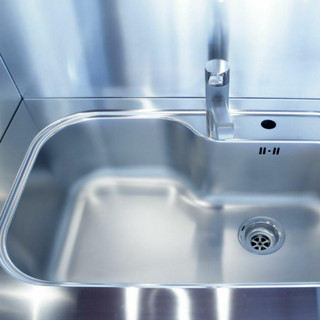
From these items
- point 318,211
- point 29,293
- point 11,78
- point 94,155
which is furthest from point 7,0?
point 318,211

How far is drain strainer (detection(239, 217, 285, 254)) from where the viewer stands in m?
0.81

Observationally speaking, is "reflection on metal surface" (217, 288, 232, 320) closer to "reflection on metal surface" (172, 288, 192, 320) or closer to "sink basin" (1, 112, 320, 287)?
"reflection on metal surface" (172, 288, 192, 320)

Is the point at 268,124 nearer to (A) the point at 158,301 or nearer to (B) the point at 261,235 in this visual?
(B) the point at 261,235

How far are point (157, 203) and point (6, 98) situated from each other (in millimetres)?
447

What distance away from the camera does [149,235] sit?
0.84m

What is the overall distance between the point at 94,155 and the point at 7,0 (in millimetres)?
394

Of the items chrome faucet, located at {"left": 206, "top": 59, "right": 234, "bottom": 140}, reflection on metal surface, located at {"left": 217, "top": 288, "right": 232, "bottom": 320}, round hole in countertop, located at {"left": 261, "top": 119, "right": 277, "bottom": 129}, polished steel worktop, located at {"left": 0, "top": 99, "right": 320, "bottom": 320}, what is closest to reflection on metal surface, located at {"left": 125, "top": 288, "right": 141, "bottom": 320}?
polished steel worktop, located at {"left": 0, "top": 99, "right": 320, "bottom": 320}

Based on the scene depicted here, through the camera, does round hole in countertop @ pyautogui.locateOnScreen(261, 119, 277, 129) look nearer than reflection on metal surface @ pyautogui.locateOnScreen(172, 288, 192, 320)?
No

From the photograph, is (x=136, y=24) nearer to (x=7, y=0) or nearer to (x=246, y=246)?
(x=7, y=0)

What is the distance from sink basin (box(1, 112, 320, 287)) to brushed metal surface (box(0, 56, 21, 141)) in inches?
3.8

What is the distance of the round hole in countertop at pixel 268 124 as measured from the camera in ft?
2.62

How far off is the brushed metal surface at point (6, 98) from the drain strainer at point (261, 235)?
24.3 inches

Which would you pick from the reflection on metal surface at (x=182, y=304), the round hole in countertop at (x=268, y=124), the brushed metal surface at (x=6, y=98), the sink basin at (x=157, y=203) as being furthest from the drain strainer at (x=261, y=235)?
the brushed metal surface at (x=6, y=98)

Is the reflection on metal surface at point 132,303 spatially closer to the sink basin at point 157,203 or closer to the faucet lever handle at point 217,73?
the sink basin at point 157,203
